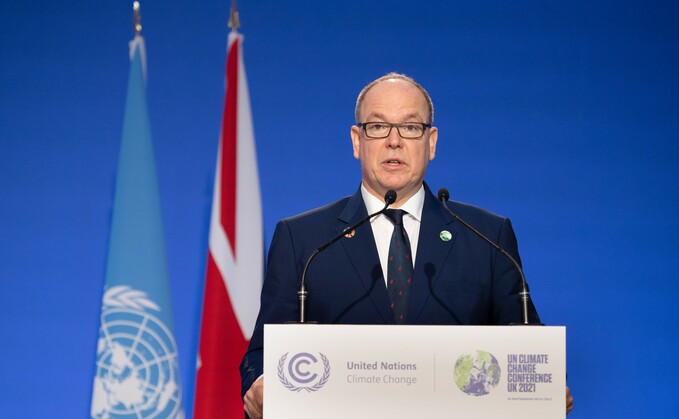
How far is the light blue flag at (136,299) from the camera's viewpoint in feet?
10.4

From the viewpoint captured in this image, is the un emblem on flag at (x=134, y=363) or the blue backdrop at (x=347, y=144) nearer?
the un emblem on flag at (x=134, y=363)

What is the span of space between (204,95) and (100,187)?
2.01 ft

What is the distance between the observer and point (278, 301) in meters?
2.17

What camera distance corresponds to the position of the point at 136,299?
329 cm

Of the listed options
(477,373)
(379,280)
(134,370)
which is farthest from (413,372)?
(134,370)

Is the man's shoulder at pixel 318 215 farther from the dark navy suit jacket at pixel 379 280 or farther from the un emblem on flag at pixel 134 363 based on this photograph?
the un emblem on flag at pixel 134 363

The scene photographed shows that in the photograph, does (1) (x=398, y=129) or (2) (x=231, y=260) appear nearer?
(1) (x=398, y=129)

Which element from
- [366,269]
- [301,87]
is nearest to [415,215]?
[366,269]

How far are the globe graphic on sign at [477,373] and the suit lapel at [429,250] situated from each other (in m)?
0.49

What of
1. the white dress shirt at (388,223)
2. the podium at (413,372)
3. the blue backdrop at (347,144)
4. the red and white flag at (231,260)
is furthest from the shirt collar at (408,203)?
the blue backdrop at (347,144)

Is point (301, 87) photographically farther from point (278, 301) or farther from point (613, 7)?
point (278, 301)

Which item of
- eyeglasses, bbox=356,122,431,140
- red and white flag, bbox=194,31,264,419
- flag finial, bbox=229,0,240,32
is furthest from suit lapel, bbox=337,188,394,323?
flag finial, bbox=229,0,240,32

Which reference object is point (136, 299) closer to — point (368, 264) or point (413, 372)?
point (368, 264)

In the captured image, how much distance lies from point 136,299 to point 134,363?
25 centimetres
